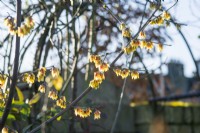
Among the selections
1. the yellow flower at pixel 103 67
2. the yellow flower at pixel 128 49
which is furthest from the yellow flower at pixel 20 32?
the yellow flower at pixel 128 49

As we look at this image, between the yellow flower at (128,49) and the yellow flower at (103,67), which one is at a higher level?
the yellow flower at (128,49)

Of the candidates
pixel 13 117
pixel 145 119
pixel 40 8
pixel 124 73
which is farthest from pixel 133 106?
pixel 124 73

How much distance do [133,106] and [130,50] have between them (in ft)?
16.5

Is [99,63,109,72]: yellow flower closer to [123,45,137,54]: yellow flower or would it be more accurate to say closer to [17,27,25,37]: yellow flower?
[123,45,137,54]: yellow flower

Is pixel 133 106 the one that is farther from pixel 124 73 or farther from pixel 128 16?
pixel 124 73

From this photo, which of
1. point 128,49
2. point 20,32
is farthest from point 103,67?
point 20,32

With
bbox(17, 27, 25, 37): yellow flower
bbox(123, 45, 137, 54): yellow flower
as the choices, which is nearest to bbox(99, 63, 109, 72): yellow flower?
bbox(123, 45, 137, 54): yellow flower

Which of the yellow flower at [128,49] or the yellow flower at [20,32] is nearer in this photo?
the yellow flower at [20,32]

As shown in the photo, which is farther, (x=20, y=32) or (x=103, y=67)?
(x=103, y=67)

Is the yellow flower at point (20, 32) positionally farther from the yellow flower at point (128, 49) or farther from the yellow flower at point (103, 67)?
the yellow flower at point (128, 49)

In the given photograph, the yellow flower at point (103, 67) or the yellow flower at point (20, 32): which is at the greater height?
the yellow flower at point (20, 32)

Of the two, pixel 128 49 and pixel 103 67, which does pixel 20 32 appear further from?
pixel 128 49

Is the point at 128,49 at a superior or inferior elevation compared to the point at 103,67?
superior

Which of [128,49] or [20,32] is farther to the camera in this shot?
[128,49]
